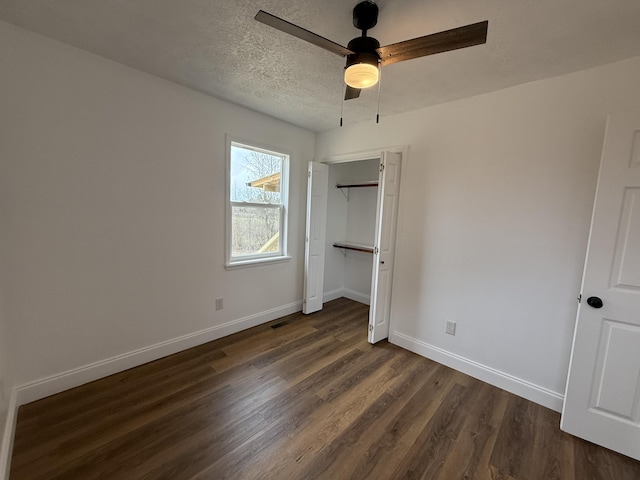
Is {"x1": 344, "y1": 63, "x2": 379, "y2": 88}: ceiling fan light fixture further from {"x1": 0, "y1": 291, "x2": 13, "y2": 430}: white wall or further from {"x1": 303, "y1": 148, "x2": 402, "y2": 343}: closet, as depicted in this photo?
{"x1": 0, "y1": 291, "x2": 13, "y2": 430}: white wall

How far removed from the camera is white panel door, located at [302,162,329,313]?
3521 millimetres

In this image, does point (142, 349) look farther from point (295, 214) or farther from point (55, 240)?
point (295, 214)

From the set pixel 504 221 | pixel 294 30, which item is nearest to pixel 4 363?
pixel 294 30

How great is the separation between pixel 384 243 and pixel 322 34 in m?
1.89

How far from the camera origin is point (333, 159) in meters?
3.54

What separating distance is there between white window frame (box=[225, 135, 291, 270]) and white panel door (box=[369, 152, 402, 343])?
4.08 ft

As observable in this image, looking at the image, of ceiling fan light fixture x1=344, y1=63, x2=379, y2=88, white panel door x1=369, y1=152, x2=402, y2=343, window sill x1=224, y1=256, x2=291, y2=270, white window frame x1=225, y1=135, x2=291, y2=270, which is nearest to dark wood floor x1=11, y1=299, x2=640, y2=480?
white panel door x1=369, y1=152, x2=402, y2=343

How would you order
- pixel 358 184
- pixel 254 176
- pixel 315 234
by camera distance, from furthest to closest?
pixel 358 184, pixel 315 234, pixel 254 176

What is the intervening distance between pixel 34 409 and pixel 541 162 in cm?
409

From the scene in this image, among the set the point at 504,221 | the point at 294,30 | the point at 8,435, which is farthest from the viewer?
the point at 504,221

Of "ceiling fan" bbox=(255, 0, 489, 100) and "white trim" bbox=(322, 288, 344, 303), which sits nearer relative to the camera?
"ceiling fan" bbox=(255, 0, 489, 100)

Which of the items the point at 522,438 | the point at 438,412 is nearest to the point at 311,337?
the point at 438,412

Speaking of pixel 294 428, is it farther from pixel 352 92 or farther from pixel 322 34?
pixel 322 34

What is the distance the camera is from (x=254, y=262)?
317 centimetres
